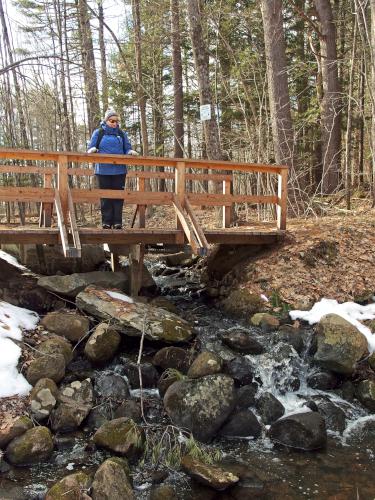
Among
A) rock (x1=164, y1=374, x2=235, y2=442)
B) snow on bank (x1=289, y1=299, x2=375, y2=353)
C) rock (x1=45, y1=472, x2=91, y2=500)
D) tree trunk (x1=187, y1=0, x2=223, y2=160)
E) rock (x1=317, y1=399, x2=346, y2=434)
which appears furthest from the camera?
tree trunk (x1=187, y1=0, x2=223, y2=160)

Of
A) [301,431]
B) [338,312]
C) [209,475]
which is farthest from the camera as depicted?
[338,312]

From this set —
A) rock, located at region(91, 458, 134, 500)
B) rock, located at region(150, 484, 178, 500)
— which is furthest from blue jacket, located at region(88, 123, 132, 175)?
rock, located at region(150, 484, 178, 500)

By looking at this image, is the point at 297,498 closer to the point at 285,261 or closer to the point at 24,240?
the point at 285,261

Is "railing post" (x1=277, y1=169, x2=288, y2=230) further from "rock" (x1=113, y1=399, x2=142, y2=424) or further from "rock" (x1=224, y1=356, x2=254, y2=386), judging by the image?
"rock" (x1=113, y1=399, x2=142, y2=424)

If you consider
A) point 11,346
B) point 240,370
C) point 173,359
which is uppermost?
point 11,346

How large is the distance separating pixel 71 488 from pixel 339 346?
418 centimetres

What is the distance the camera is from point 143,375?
6.68 meters

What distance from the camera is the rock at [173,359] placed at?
6.83m

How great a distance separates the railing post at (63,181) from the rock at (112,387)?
2.74 metres

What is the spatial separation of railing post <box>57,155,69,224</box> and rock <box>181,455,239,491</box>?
441 cm

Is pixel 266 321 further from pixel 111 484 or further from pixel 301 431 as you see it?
pixel 111 484

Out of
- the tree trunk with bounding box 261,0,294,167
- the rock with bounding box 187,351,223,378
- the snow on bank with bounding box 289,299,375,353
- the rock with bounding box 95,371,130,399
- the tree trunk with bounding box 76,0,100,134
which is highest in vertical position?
the tree trunk with bounding box 76,0,100,134

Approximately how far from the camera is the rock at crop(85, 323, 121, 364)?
6863mm

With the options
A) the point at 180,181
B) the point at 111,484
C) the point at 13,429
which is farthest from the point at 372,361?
the point at 13,429
